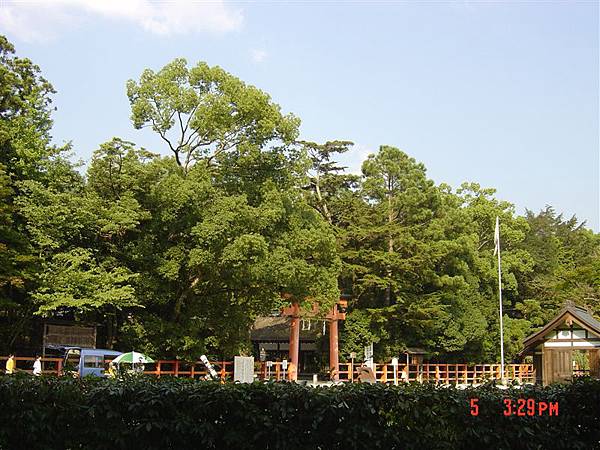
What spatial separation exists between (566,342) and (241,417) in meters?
24.2

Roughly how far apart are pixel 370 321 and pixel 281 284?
1073 centimetres

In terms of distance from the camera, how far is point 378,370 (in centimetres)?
3603

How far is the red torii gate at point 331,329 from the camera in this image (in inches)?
1319

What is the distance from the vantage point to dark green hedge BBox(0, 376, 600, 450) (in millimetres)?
6566

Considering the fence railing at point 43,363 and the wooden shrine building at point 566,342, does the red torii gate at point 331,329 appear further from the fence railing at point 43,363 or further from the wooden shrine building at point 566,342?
the fence railing at point 43,363

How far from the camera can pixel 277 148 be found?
91.6ft

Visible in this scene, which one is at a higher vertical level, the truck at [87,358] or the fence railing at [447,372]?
the truck at [87,358]

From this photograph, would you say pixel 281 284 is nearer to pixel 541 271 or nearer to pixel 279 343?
pixel 279 343

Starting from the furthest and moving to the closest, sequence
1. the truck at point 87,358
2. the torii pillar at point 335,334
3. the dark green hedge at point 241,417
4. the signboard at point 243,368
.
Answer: the torii pillar at point 335,334, the truck at point 87,358, the signboard at point 243,368, the dark green hedge at point 241,417
